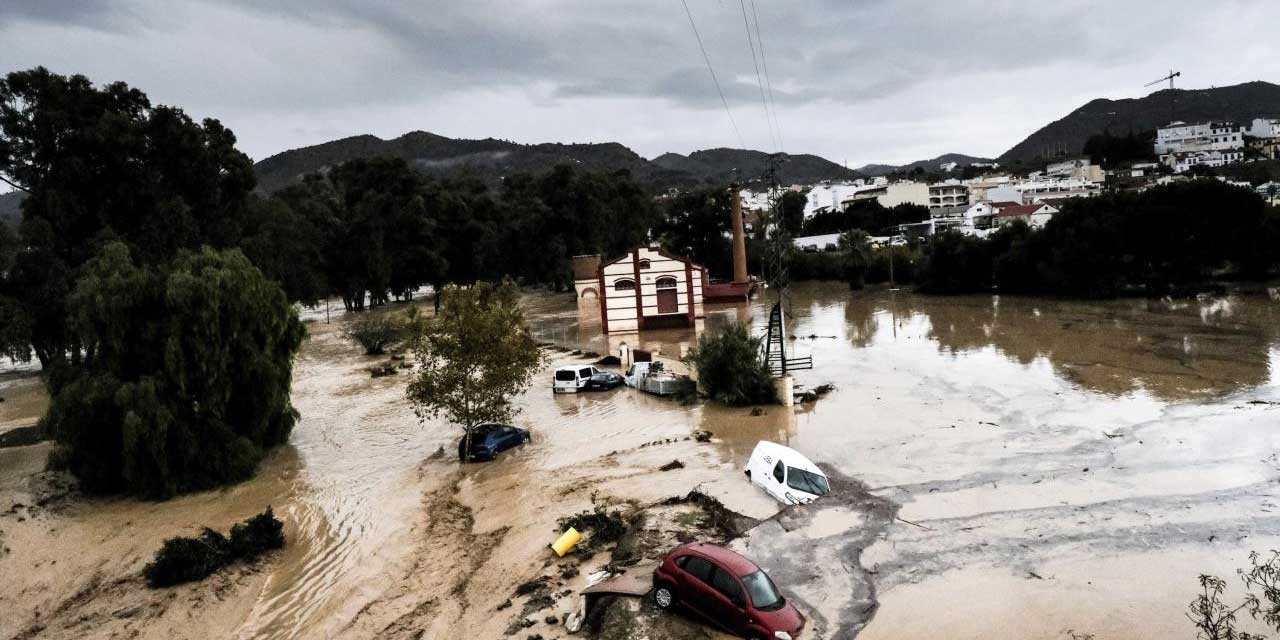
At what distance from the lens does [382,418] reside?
29.3 m

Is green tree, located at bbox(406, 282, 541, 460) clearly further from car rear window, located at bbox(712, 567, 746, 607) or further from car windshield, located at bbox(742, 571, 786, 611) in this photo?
car windshield, located at bbox(742, 571, 786, 611)

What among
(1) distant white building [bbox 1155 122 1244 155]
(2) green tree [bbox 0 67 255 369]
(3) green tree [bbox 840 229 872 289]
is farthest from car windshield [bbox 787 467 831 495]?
(1) distant white building [bbox 1155 122 1244 155]

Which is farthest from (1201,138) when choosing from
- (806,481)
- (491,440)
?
(491,440)

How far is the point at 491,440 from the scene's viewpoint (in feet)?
74.5

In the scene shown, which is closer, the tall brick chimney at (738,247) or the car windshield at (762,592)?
the car windshield at (762,592)

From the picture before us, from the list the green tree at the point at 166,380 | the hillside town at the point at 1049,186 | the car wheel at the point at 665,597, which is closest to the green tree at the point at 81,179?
the green tree at the point at 166,380

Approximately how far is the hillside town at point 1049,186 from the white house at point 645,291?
5555cm

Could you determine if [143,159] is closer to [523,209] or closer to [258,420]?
[258,420]

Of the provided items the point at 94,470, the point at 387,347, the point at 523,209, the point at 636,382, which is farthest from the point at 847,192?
the point at 94,470

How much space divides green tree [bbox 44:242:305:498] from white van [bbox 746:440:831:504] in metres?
14.6

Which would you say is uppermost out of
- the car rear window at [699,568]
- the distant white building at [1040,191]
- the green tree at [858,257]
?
the distant white building at [1040,191]

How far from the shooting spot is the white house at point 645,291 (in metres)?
52.2

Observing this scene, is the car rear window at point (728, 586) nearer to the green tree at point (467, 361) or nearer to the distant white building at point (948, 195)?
the green tree at point (467, 361)

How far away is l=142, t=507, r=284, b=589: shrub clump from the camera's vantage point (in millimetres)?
15023
